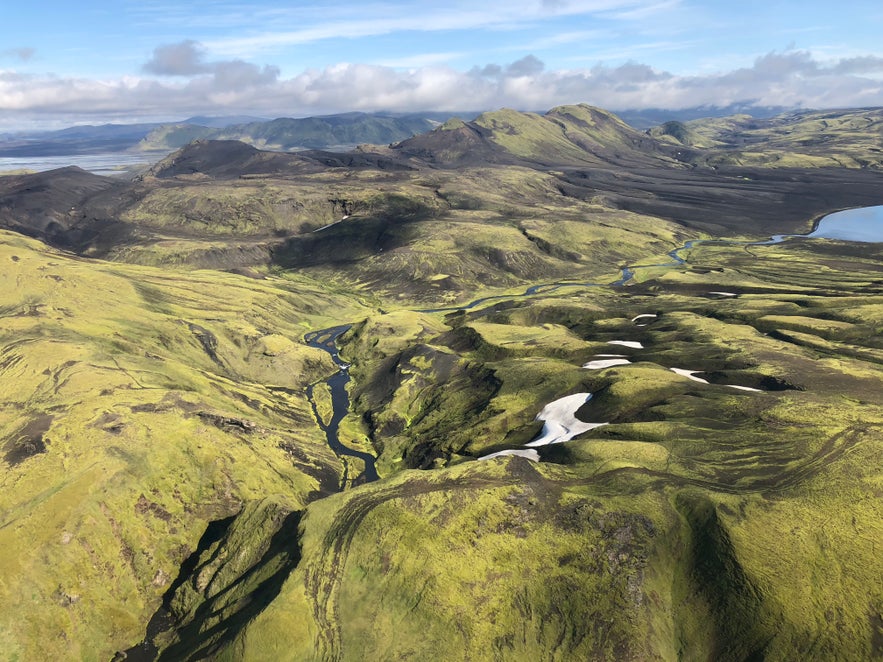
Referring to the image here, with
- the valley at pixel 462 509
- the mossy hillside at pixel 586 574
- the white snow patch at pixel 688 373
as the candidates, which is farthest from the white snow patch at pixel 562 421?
the mossy hillside at pixel 586 574

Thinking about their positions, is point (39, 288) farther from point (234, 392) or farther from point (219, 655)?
point (219, 655)

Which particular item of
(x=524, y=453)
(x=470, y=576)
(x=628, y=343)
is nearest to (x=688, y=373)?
(x=628, y=343)

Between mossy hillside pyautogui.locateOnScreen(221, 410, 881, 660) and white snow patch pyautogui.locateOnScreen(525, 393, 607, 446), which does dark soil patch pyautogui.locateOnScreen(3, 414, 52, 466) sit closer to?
mossy hillside pyautogui.locateOnScreen(221, 410, 881, 660)

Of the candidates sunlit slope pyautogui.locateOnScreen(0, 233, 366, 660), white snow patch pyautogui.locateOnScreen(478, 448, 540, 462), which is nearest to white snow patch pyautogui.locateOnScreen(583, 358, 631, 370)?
white snow patch pyautogui.locateOnScreen(478, 448, 540, 462)

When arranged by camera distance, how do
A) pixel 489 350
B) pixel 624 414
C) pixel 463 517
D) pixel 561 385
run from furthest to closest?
1. pixel 489 350
2. pixel 561 385
3. pixel 624 414
4. pixel 463 517

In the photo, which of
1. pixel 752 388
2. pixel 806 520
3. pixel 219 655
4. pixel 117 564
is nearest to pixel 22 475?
pixel 117 564

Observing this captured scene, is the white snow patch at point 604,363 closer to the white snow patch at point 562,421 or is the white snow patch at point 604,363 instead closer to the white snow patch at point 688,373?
the white snow patch at point 688,373
